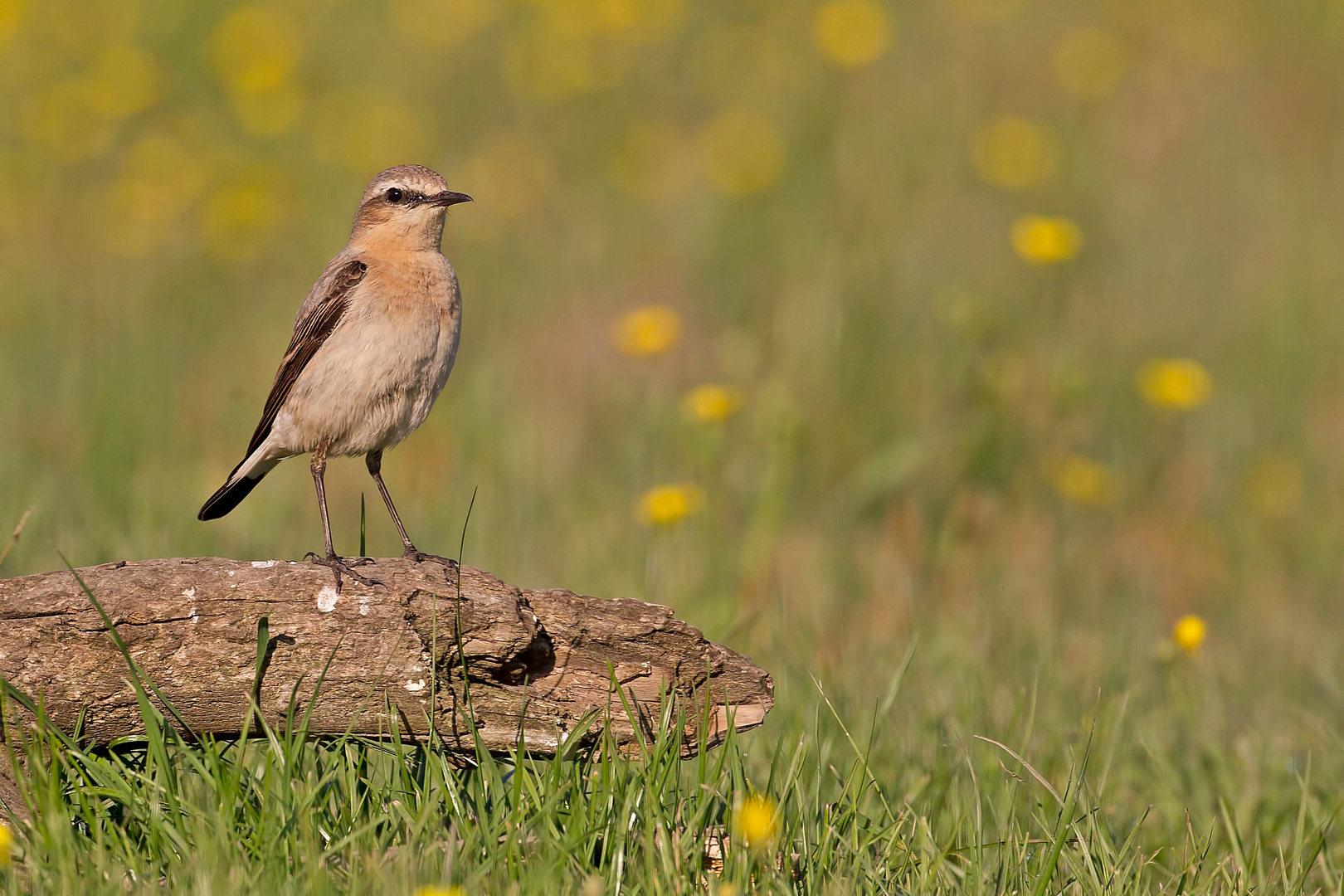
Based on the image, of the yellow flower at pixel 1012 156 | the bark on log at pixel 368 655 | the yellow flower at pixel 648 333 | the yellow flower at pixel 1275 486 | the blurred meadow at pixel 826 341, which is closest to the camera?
the bark on log at pixel 368 655

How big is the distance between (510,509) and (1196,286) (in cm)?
646

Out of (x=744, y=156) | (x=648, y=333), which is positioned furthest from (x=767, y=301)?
(x=648, y=333)

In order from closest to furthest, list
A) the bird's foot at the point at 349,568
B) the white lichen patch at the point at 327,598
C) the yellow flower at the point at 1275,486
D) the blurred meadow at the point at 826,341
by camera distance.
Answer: the white lichen patch at the point at 327,598, the bird's foot at the point at 349,568, the blurred meadow at the point at 826,341, the yellow flower at the point at 1275,486

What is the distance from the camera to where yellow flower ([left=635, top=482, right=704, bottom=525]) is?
24.7 feet

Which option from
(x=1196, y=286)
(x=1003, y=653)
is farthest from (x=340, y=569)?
(x=1196, y=286)

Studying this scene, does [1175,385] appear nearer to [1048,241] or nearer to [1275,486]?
[1048,241]

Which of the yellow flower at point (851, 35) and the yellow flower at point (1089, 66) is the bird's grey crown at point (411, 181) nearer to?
the yellow flower at point (851, 35)

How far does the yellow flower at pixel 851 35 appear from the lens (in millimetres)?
12773

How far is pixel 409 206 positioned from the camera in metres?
6.35

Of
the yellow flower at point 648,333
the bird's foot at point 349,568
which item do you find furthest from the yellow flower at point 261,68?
the bird's foot at point 349,568

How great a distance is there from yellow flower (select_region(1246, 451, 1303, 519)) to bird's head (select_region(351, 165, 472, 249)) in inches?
258

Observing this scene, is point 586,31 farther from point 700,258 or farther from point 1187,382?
point 1187,382

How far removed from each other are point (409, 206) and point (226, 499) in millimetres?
1639

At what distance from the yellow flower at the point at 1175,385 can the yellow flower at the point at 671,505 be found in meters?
3.41
